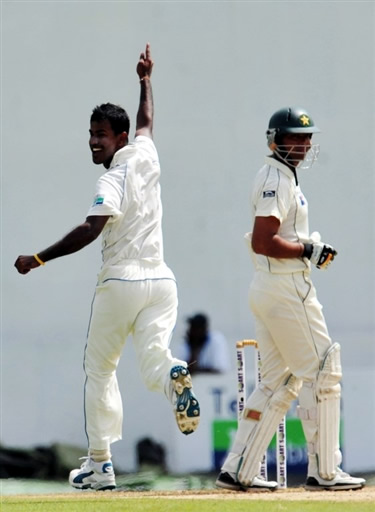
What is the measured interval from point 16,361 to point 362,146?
2.35 meters

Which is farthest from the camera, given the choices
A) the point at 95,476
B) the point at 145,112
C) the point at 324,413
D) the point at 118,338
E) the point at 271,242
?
the point at 145,112

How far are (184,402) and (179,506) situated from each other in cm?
60

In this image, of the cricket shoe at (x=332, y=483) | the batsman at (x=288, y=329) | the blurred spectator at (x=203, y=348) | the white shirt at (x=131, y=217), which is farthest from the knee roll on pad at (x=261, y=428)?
the blurred spectator at (x=203, y=348)

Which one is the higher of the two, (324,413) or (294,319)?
(294,319)

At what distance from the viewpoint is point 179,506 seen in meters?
6.23

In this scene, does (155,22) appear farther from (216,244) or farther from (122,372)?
(122,372)

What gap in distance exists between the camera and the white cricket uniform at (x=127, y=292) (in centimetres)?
694

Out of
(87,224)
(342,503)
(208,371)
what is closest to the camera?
(342,503)

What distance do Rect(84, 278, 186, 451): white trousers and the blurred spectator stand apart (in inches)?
98.9

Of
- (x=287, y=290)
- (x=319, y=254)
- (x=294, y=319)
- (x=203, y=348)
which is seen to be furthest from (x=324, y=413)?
(x=203, y=348)

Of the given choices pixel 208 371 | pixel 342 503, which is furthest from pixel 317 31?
pixel 342 503

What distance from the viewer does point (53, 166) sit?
10031mm

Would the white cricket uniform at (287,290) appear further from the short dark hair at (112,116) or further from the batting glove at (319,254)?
the short dark hair at (112,116)

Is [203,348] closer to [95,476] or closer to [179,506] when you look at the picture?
[95,476]
